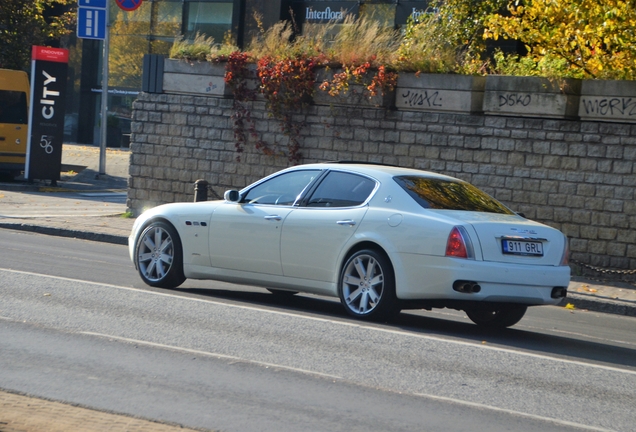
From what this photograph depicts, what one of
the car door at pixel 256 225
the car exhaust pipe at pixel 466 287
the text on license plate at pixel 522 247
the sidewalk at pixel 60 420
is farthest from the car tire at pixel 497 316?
the sidewalk at pixel 60 420

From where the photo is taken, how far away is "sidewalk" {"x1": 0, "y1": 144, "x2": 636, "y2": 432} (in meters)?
5.20

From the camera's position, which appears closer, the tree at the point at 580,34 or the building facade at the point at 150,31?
the tree at the point at 580,34

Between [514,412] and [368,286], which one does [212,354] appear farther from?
[514,412]

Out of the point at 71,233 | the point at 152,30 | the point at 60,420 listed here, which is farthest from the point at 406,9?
the point at 60,420

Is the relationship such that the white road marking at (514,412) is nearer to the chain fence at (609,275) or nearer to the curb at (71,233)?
the chain fence at (609,275)

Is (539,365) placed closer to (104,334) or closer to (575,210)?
(104,334)

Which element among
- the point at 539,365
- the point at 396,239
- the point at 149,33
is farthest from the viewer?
the point at 149,33

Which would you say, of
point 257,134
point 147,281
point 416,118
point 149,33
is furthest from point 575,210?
point 149,33

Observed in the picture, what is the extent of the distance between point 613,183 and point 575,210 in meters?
0.69

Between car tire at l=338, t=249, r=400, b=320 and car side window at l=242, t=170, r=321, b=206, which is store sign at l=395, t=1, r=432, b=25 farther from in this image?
car tire at l=338, t=249, r=400, b=320

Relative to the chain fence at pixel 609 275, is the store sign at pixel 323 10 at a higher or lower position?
higher

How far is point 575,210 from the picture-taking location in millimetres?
14836

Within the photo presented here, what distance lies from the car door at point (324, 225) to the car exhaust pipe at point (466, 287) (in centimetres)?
114

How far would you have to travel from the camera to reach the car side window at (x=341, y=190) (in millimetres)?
9359
